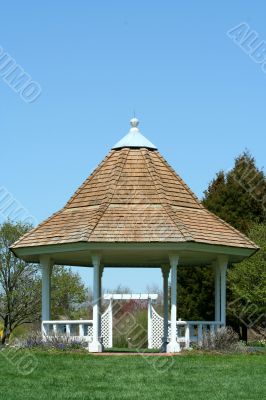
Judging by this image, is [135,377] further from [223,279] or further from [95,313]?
[223,279]

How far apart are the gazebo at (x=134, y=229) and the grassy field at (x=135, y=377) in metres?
3.32

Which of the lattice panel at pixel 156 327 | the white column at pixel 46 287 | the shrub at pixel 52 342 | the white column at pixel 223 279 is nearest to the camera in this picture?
the shrub at pixel 52 342

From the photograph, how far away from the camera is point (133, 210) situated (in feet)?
86.9

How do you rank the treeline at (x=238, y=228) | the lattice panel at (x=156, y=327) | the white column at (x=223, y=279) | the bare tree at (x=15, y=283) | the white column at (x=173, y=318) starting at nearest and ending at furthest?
1. the white column at (x=173, y=318)
2. the white column at (x=223, y=279)
3. the lattice panel at (x=156, y=327)
4. the treeline at (x=238, y=228)
5. the bare tree at (x=15, y=283)

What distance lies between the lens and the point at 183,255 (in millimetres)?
28062

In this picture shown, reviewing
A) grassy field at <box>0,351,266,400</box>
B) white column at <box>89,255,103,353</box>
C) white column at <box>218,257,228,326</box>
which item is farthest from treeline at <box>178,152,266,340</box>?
grassy field at <box>0,351,266,400</box>

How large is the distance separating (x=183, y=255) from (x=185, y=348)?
10.7ft

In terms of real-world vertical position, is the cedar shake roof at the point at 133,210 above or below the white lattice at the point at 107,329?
above

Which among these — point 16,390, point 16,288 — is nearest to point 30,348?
point 16,390

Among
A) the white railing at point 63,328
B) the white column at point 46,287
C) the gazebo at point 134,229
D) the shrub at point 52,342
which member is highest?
the gazebo at point 134,229

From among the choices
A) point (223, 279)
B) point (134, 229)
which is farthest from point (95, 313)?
point (223, 279)

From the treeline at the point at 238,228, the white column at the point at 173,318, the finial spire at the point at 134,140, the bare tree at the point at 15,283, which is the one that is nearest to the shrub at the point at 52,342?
the white column at the point at 173,318

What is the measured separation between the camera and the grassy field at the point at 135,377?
641 inches

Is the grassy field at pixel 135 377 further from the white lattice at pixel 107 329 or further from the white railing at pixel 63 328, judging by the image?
the white lattice at pixel 107 329
